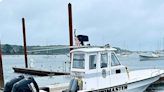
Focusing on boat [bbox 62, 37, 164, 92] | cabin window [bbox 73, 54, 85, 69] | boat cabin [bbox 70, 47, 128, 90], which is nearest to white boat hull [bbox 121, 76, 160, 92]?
boat [bbox 62, 37, 164, 92]

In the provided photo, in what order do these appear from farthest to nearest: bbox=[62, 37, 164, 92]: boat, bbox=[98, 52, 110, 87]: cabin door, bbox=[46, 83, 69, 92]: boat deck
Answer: bbox=[46, 83, 69, 92]: boat deck
bbox=[98, 52, 110, 87]: cabin door
bbox=[62, 37, 164, 92]: boat

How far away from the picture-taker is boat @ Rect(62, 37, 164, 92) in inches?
310

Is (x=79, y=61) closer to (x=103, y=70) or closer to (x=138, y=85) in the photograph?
(x=103, y=70)

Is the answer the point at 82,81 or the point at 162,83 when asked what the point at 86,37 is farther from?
the point at 162,83

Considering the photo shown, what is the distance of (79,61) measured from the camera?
8.14 m

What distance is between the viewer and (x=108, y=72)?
27.5 feet

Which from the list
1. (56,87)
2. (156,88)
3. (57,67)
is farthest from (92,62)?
(57,67)

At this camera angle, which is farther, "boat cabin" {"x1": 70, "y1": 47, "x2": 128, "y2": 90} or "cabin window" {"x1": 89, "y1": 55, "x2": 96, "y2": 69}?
"cabin window" {"x1": 89, "y1": 55, "x2": 96, "y2": 69}

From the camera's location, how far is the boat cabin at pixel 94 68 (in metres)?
7.90

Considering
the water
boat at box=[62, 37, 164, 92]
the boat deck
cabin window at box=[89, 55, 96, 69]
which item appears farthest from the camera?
the water

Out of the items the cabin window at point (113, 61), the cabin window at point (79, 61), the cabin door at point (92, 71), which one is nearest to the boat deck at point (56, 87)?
the cabin window at point (79, 61)

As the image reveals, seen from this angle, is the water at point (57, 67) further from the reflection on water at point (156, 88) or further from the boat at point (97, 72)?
the boat at point (97, 72)

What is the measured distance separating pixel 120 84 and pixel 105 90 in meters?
0.88

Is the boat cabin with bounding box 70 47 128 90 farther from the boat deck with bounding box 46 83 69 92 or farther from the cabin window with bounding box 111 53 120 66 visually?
the boat deck with bounding box 46 83 69 92
